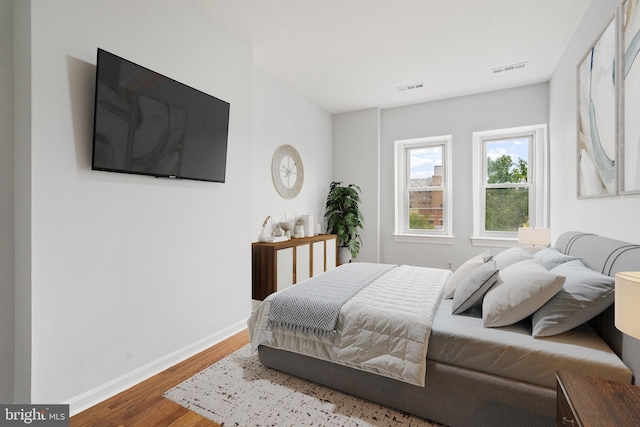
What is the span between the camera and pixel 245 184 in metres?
3.07

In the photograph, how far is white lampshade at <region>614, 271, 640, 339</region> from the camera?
0.92m

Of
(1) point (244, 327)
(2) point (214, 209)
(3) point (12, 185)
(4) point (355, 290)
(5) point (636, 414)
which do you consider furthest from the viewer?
(1) point (244, 327)

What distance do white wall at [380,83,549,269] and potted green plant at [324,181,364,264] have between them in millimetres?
518

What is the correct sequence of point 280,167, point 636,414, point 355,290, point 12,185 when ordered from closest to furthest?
point 636,414
point 12,185
point 355,290
point 280,167

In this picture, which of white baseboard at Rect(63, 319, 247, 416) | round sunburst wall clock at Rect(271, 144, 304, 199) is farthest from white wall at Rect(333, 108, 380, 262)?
white baseboard at Rect(63, 319, 247, 416)

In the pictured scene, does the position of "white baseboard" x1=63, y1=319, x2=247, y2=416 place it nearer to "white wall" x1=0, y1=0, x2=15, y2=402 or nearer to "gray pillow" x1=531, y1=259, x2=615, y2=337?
"white wall" x1=0, y1=0, x2=15, y2=402

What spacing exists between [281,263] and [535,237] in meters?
2.77

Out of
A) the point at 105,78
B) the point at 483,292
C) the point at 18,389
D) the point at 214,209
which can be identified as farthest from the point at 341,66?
the point at 18,389

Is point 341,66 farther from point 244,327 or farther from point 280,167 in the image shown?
point 244,327

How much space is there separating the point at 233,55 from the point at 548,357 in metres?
3.25

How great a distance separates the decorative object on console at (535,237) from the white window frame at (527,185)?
1.04 m

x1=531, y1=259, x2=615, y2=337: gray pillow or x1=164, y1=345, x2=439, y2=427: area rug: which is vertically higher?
Answer: x1=531, y1=259, x2=615, y2=337: gray pillow

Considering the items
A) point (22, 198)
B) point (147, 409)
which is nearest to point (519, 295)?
point (147, 409)

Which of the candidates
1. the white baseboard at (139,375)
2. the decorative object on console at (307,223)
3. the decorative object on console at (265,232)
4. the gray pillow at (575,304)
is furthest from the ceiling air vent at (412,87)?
the white baseboard at (139,375)
